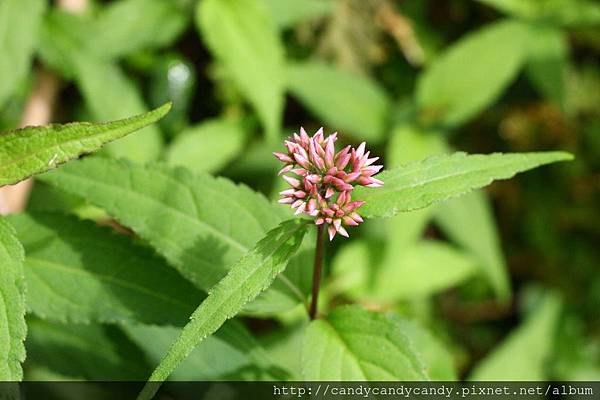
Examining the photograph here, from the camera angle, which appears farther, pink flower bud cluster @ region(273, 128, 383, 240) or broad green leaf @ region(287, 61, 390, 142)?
→ broad green leaf @ region(287, 61, 390, 142)

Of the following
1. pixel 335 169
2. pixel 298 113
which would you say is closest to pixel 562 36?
pixel 298 113

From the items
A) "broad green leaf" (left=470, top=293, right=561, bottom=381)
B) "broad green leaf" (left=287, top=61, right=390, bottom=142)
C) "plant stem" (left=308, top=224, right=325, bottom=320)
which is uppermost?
"broad green leaf" (left=287, top=61, right=390, bottom=142)

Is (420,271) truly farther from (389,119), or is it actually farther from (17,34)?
(17,34)

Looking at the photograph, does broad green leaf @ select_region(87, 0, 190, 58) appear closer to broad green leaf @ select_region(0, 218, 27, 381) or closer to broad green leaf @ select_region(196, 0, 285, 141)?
broad green leaf @ select_region(196, 0, 285, 141)

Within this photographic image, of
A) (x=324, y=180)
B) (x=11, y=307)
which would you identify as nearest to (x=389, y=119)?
(x=324, y=180)

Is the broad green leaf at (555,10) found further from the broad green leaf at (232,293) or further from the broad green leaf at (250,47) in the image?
the broad green leaf at (232,293)

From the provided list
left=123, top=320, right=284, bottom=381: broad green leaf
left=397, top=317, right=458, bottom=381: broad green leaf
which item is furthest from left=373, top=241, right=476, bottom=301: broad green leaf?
left=123, top=320, right=284, bottom=381: broad green leaf

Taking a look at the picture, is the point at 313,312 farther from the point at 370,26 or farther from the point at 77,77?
the point at 370,26
